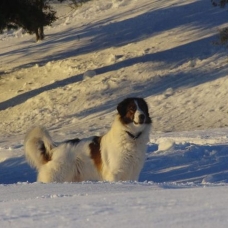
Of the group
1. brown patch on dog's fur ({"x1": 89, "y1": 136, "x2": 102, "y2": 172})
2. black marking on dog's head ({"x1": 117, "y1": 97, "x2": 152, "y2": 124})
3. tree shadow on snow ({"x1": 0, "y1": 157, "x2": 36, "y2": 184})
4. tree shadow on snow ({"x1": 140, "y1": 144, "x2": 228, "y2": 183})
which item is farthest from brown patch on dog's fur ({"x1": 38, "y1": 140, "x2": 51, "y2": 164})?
tree shadow on snow ({"x1": 0, "y1": 157, "x2": 36, "y2": 184})

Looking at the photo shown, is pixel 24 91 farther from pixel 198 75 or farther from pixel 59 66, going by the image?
pixel 198 75

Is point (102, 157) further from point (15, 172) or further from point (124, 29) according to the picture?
point (124, 29)

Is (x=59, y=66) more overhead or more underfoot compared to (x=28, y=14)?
more underfoot

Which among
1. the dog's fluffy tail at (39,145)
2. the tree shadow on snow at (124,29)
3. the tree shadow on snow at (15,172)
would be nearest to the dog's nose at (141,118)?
the dog's fluffy tail at (39,145)

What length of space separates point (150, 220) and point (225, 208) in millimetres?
725

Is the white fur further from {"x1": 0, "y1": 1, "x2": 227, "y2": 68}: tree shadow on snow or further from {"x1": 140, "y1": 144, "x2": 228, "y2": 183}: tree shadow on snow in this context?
{"x1": 0, "y1": 1, "x2": 227, "y2": 68}: tree shadow on snow

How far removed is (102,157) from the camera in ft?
39.7

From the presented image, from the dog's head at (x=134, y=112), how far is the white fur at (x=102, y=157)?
6cm

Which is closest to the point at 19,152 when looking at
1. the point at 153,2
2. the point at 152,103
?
the point at 152,103

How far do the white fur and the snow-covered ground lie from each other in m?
0.52

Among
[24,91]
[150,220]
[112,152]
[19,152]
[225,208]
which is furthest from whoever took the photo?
[24,91]

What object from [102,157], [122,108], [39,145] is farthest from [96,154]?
[39,145]

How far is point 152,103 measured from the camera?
85.3ft

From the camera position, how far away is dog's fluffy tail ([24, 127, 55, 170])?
41.1ft
